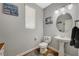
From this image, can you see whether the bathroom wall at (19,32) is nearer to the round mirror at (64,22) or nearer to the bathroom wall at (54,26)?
the bathroom wall at (54,26)

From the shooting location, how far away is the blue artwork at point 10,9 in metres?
0.98

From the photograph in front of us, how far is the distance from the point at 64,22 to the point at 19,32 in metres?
0.50

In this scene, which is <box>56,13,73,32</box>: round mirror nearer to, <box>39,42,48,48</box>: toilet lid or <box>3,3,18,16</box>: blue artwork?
<box>39,42,48,48</box>: toilet lid

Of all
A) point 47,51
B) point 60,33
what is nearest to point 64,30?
point 60,33

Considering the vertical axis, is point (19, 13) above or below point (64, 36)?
above

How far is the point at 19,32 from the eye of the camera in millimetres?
1050

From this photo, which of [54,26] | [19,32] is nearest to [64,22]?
[54,26]

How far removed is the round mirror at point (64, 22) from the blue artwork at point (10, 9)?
47cm

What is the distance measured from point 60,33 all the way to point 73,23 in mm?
173

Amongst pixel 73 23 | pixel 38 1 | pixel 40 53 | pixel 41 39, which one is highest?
pixel 38 1

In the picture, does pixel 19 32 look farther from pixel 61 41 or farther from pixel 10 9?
pixel 61 41

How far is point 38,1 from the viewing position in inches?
40.9

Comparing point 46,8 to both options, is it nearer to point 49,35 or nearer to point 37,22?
point 37,22

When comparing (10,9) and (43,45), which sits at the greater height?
(10,9)
